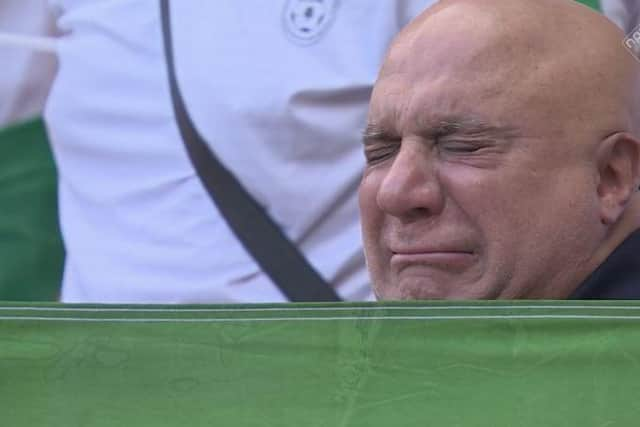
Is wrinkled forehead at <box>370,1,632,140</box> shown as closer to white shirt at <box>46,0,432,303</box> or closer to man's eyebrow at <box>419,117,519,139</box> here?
man's eyebrow at <box>419,117,519,139</box>

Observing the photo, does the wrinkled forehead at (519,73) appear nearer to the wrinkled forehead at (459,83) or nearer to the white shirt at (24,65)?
the wrinkled forehead at (459,83)

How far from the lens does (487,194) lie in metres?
1.49

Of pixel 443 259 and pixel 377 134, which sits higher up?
pixel 377 134

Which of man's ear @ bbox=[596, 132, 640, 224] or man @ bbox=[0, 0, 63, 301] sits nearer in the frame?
man's ear @ bbox=[596, 132, 640, 224]

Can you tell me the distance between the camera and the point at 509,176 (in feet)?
4.93

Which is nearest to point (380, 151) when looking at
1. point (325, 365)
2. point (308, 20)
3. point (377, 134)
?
point (377, 134)

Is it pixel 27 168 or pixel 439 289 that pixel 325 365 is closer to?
pixel 439 289

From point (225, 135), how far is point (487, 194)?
0.76 meters

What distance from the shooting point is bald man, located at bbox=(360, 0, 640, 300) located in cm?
148

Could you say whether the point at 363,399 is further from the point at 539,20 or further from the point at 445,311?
the point at 539,20

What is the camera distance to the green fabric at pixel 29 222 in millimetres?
2521

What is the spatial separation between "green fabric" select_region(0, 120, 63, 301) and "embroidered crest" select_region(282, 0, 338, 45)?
0.63 metres

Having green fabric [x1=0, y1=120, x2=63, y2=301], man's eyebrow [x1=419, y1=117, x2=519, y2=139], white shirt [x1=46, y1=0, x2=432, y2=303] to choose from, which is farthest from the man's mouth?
green fabric [x1=0, y1=120, x2=63, y2=301]

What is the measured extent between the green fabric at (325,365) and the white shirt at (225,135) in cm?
88
